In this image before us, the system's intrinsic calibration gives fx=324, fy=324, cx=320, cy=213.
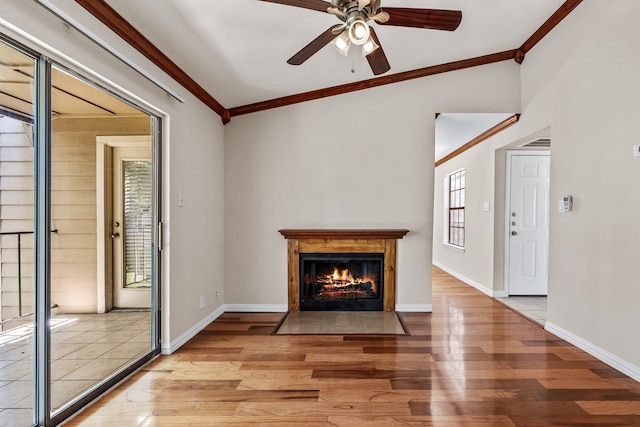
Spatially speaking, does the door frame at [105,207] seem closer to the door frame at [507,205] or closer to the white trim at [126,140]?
the white trim at [126,140]

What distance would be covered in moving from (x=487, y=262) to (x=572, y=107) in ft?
7.94

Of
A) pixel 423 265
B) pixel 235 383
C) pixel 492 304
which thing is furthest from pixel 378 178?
pixel 235 383

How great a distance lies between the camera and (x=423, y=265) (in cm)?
378

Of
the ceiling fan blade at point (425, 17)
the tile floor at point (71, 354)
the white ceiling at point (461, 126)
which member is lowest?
the tile floor at point (71, 354)

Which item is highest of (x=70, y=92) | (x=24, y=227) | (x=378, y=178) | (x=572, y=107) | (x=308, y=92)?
(x=308, y=92)

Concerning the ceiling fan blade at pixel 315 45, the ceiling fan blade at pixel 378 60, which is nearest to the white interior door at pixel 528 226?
the ceiling fan blade at pixel 378 60

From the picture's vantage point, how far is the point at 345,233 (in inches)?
144

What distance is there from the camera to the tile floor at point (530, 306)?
11.8ft

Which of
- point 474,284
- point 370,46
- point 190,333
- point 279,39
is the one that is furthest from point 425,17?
point 474,284

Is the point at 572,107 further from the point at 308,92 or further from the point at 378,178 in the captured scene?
the point at 308,92

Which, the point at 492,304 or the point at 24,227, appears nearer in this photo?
the point at 24,227

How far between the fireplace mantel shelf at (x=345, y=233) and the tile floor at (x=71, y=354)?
166 cm

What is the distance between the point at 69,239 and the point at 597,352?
159 inches

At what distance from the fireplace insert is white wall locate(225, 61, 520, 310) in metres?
0.24
